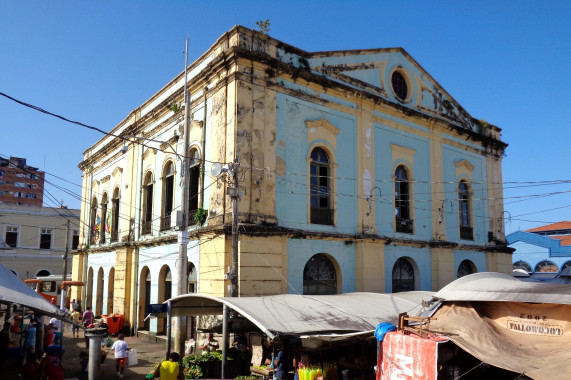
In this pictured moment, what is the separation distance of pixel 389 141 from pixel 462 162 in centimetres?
509

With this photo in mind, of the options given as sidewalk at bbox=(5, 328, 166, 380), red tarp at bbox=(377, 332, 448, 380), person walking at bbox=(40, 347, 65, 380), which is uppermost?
red tarp at bbox=(377, 332, 448, 380)

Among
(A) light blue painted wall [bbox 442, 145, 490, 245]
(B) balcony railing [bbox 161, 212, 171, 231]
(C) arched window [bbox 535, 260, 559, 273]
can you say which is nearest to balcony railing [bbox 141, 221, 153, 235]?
(B) balcony railing [bbox 161, 212, 171, 231]

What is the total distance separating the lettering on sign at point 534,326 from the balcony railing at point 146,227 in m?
15.0

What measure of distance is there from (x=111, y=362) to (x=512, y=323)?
11.9 metres

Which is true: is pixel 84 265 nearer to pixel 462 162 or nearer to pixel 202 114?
pixel 202 114

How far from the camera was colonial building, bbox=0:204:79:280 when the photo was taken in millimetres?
38062

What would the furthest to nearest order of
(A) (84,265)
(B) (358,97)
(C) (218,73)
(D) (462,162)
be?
(A) (84,265) < (D) (462,162) < (B) (358,97) < (C) (218,73)

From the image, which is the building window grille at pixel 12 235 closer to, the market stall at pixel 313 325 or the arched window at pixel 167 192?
the arched window at pixel 167 192

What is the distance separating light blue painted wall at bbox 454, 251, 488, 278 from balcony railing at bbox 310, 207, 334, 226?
24.3 feet

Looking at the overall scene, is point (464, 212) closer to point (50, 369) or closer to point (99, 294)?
point (50, 369)

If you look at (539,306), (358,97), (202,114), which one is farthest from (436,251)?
(539,306)

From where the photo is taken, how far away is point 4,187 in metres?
80.4

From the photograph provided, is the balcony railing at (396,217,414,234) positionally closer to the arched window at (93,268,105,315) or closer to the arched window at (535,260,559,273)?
the arched window at (93,268,105,315)

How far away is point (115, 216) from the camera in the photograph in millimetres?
24109
